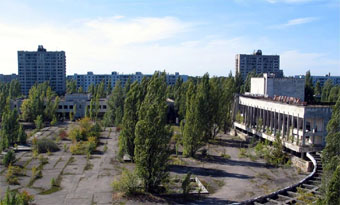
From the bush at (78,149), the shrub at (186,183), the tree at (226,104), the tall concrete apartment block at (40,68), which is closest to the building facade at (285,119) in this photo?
the tree at (226,104)

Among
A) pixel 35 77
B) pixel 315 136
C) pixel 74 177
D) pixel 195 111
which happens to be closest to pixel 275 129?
pixel 315 136

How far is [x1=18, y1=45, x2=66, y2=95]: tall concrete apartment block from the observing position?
349ft

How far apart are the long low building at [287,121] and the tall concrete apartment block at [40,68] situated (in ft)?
254

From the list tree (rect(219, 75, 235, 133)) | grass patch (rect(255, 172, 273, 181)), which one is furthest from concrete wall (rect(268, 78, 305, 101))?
grass patch (rect(255, 172, 273, 181))

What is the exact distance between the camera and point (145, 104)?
24797 mm

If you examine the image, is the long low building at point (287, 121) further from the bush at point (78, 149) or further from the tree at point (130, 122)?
the bush at point (78, 149)

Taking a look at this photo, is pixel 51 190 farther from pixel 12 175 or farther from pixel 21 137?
pixel 21 137

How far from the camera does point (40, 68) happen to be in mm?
107438

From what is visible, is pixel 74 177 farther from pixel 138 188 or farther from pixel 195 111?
pixel 195 111

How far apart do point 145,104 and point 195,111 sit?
10.7 m

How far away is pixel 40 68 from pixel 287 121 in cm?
9387

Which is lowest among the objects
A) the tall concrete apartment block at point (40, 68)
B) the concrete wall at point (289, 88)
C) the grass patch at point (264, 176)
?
the grass patch at point (264, 176)

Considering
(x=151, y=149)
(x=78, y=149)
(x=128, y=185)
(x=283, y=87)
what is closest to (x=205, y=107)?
(x=151, y=149)

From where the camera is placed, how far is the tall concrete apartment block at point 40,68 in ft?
349
